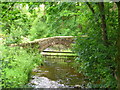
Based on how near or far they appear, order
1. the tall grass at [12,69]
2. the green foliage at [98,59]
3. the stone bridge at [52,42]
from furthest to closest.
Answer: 1. the stone bridge at [52,42]
2. the green foliage at [98,59]
3. the tall grass at [12,69]

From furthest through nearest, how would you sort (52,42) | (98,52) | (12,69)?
(52,42), (12,69), (98,52)

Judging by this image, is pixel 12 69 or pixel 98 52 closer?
pixel 98 52

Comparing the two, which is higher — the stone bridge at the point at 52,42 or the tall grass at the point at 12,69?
the tall grass at the point at 12,69

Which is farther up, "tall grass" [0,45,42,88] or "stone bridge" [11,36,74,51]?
"tall grass" [0,45,42,88]

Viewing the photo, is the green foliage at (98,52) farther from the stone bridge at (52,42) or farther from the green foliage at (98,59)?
the stone bridge at (52,42)

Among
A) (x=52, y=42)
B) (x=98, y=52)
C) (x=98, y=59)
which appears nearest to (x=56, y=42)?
(x=52, y=42)

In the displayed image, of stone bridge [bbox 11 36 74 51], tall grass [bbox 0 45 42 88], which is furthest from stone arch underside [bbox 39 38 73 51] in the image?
tall grass [bbox 0 45 42 88]

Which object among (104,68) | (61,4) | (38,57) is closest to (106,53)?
(104,68)

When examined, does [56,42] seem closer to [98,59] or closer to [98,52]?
[98,59]

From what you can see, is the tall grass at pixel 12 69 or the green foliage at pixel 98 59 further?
the green foliage at pixel 98 59

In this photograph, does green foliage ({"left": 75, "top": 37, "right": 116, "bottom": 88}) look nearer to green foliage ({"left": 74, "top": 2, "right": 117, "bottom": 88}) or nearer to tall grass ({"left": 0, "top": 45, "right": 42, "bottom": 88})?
green foliage ({"left": 74, "top": 2, "right": 117, "bottom": 88})

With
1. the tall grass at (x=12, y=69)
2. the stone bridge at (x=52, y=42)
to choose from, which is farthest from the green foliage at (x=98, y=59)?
the stone bridge at (x=52, y=42)

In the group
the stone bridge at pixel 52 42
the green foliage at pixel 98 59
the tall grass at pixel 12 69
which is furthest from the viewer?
the stone bridge at pixel 52 42

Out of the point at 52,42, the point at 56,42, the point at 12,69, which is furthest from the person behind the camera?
the point at 52,42
